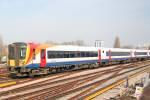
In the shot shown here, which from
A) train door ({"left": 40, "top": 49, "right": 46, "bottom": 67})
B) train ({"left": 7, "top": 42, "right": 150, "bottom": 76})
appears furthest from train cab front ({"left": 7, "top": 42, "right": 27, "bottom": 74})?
train door ({"left": 40, "top": 49, "right": 46, "bottom": 67})

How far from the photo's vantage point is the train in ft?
74.4

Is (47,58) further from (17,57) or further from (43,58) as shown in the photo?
(17,57)

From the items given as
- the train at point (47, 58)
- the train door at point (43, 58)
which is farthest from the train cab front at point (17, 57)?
the train door at point (43, 58)

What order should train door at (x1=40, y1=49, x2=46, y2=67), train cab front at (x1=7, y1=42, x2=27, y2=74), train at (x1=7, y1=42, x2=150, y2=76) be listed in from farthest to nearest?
1. train door at (x1=40, y1=49, x2=46, y2=67)
2. train at (x1=7, y1=42, x2=150, y2=76)
3. train cab front at (x1=7, y1=42, x2=27, y2=74)

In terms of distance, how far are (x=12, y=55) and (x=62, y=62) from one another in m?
6.39

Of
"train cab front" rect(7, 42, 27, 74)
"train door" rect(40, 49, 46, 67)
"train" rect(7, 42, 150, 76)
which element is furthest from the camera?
"train door" rect(40, 49, 46, 67)

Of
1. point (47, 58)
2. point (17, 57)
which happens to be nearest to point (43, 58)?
point (47, 58)

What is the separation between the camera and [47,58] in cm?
2505

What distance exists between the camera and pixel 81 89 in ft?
57.9

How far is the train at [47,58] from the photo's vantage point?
893 inches

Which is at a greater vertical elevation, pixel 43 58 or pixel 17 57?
pixel 17 57

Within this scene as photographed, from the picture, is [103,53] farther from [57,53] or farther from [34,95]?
[34,95]

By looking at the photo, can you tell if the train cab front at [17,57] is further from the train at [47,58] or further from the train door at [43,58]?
the train door at [43,58]

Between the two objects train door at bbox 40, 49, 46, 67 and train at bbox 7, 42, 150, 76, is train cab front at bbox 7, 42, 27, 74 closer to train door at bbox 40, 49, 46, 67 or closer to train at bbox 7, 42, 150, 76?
train at bbox 7, 42, 150, 76
